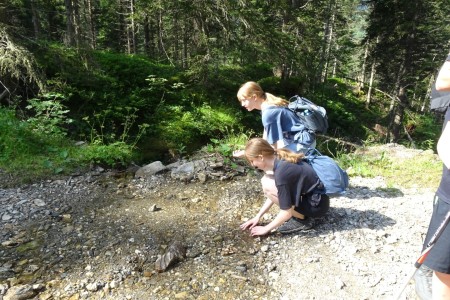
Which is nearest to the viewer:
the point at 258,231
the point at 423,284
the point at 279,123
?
the point at 423,284

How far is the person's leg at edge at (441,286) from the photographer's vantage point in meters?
1.85

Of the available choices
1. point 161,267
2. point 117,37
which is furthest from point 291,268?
point 117,37

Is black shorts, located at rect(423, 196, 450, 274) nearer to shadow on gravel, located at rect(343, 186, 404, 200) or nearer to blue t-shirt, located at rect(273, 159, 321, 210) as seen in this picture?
blue t-shirt, located at rect(273, 159, 321, 210)

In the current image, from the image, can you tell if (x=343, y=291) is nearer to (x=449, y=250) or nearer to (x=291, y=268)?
(x=291, y=268)

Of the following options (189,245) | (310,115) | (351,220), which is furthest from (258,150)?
(351,220)

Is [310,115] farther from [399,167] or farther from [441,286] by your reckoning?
[399,167]

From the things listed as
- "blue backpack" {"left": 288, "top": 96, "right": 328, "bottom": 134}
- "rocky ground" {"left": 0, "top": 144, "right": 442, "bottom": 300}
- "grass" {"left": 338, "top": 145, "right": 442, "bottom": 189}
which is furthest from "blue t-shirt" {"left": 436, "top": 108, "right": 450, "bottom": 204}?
"grass" {"left": 338, "top": 145, "right": 442, "bottom": 189}

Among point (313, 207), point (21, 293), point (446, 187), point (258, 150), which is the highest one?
point (446, 187)

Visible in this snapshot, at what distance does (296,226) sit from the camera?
11.5 ft

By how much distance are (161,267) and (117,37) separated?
1017 inches

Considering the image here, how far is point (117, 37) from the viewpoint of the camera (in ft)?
82.3

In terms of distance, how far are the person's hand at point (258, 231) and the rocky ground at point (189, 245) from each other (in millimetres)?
79

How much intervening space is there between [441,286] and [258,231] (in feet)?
6.03

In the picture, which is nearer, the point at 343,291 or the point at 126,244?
A: the point at 343,291
